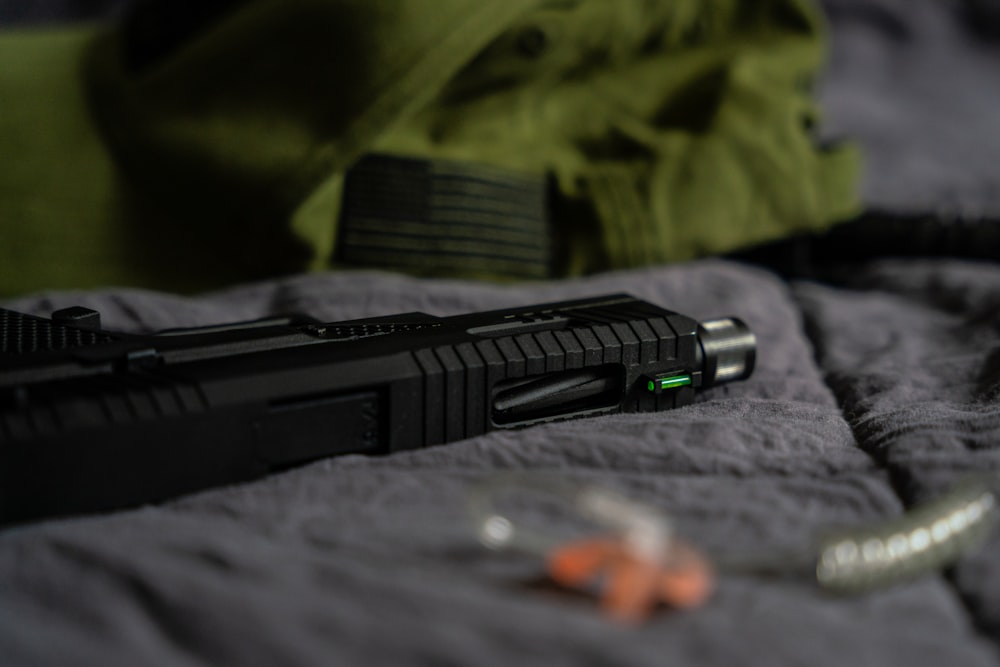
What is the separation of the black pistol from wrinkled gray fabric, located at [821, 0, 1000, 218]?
3.21ft

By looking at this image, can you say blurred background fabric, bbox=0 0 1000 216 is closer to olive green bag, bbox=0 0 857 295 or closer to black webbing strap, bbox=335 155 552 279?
olive green bag, bbox=0 0 857 295

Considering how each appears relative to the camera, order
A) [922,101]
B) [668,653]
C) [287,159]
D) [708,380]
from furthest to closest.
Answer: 1. [922,101]
2. [287,159]
3. [708,380]
4. [668,653]

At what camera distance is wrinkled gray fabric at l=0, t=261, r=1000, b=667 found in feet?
1.10

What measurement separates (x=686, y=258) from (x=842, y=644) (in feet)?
2.56

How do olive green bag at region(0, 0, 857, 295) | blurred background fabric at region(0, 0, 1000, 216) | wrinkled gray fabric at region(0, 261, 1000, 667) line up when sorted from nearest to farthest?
wrinkled gray fabric at region(0, 261, 1000, 667), olive green bag at region(0, 0, 857, 295), blurred background fabric at region(0, 0, 1000, 216)

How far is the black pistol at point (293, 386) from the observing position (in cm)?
43

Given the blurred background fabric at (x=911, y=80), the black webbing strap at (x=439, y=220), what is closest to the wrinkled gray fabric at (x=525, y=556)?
the black webbing strap at (x=439, y=220)

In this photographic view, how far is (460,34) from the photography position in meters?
0.92

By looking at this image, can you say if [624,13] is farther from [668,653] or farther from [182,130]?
[668,653]

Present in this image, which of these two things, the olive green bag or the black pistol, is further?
the olive green bag

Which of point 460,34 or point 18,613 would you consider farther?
point 460,34

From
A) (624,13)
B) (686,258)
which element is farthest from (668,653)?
(624,13)

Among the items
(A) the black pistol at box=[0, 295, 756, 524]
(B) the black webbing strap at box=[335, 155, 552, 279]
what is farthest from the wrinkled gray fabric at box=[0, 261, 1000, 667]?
(B) the black webbing strap at box=[335, 155, 552, 279]

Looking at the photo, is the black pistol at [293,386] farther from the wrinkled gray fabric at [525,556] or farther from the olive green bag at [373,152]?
the olive green bag at [373,152]
